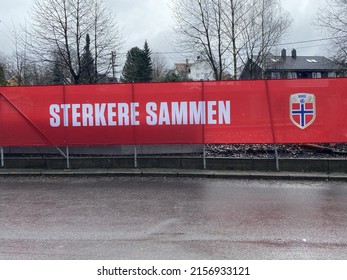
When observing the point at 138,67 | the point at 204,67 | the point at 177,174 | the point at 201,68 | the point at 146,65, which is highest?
the point at 146,65

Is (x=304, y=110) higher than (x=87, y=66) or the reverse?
the reverse

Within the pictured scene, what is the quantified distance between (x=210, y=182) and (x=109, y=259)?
5.13 metres

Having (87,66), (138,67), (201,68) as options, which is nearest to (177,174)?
(87,66)

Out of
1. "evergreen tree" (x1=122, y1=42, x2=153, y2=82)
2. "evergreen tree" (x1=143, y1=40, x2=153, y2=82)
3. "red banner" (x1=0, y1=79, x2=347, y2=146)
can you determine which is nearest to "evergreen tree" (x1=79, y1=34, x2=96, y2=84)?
"red banner" (x1=0, y1=79, x2=347, y2=146)

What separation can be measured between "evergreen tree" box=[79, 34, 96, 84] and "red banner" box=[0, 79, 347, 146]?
40.7 ft

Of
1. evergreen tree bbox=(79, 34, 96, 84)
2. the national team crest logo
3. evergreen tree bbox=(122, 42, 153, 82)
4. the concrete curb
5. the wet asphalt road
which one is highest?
evergreen tree bbox=(122, 42, 153, 82)

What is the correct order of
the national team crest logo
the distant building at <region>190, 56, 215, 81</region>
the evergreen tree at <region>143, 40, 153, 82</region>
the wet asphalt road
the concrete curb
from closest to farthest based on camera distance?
the wet asphalt road < the concrete curb < the national team crest logo < the distant building at <region>190, 56, 215, 81</region> < the evergreen tree at <region>143, 40, 153, 82</region>

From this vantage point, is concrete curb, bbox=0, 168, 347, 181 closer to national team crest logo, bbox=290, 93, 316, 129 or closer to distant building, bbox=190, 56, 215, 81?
national team crest logo, bbox=290, 93, 316, 129

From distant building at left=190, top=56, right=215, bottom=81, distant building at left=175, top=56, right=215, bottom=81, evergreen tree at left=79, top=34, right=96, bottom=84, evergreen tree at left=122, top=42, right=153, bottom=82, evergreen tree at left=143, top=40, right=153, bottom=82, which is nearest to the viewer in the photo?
evergreen tree at left=79, top=34, right=96, bottom=84

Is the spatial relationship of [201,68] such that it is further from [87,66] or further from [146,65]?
[146,65]

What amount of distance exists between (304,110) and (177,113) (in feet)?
10.5

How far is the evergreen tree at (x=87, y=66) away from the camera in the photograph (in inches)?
907

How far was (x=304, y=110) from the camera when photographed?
1031 centimetres

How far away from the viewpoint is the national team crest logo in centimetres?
1030
